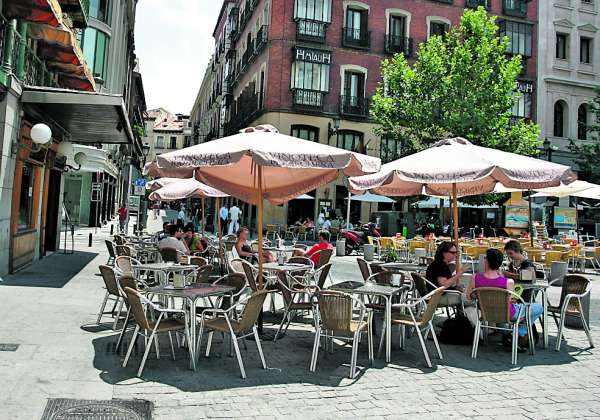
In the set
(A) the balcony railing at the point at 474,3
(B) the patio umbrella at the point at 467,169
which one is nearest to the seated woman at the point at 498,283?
(B) the patio umbrella at the point at 467,169

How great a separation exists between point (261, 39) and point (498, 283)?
3029 centimetres

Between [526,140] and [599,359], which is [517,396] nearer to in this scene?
[599,359]

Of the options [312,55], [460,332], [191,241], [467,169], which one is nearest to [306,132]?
[312,55]

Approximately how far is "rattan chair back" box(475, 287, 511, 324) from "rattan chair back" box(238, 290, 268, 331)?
2.62 m

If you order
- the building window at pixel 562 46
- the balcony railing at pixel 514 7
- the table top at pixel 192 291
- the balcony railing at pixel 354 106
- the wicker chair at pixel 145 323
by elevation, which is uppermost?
the balcony railing at pixel 514 7

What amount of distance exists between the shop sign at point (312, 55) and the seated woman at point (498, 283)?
88.6 ft

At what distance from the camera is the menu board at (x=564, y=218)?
26.4 m

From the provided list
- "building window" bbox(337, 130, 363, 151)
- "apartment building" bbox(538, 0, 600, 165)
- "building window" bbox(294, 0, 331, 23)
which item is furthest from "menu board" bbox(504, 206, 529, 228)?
"building window" bbox(294, 0, 331, 23)

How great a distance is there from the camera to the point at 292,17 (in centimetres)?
3206

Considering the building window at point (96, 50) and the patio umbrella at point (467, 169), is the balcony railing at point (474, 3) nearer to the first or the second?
the building window at point (96, 50)

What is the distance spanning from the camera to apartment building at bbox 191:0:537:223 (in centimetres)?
3198

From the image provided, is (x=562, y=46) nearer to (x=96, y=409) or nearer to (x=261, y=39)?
(x=261, y=39)

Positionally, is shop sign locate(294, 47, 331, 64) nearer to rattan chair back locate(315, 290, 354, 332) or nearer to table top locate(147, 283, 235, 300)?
table top locate(147, 283, 235, 300)

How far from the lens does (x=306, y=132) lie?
32500mm
